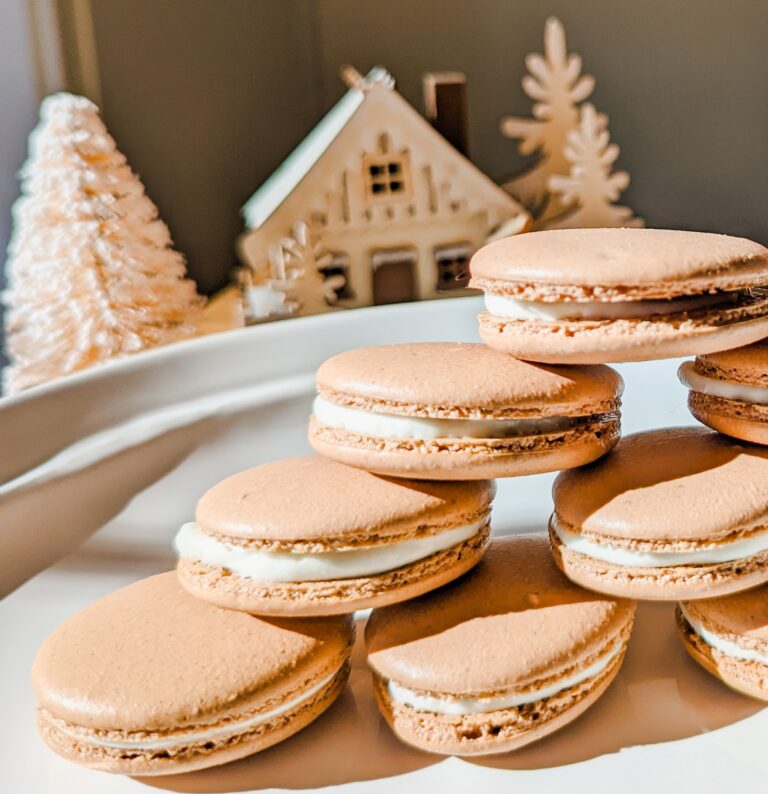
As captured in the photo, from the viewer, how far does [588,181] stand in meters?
1.81

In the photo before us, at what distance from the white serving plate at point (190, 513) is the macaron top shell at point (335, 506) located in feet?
0.52

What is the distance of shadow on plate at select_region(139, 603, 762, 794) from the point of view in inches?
23.7

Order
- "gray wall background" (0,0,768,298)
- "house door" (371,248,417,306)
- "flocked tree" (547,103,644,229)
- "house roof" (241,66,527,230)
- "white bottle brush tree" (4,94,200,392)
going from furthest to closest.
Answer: "gray wall background" (0,0,768,298) → "flocked tree" (547,103,644,229) → "house door" (371,248,417,306) → "house roof" (241,66,527,230) → "white bottle brush tree" (4,94,200,392)

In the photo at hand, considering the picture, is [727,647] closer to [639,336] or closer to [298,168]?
[639,336]

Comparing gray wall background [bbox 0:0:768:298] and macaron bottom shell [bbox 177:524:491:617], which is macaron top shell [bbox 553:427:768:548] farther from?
gray wall background [bbox 0:0:768:298]

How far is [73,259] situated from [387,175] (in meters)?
0.58

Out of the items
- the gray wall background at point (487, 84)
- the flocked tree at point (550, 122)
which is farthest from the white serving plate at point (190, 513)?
the gray wall background at point (487, 84)

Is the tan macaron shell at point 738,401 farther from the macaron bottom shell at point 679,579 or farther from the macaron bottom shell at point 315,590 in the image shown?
the macaron bottom shell at point 315,590

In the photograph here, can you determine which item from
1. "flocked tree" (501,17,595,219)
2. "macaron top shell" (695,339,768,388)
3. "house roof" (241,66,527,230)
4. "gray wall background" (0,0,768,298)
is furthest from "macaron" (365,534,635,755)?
"gray wall background" (0,0,768,298)

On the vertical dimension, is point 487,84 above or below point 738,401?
above

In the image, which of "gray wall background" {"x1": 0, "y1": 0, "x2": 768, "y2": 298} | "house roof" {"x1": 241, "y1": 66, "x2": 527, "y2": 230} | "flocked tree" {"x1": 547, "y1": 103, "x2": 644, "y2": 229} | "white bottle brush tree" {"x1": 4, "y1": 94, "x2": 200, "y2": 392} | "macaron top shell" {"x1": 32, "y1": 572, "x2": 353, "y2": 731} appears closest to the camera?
"macaron top shell" {"x1": 32, "y1": 572, "x2": 353, "y2": 731}

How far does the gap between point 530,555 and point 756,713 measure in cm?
21

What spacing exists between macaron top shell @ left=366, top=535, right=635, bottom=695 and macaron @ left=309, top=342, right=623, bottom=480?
10 centimetres

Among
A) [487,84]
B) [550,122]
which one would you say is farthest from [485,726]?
[487,84]
